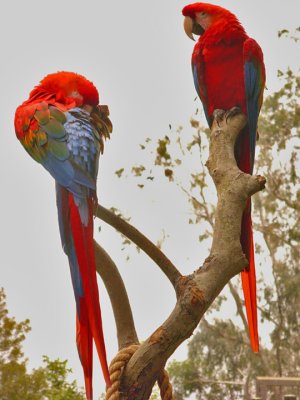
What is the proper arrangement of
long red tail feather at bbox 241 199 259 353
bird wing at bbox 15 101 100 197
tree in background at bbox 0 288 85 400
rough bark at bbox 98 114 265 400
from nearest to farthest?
rough bark at bbox 98 114 265 400
bird wing at bbox 15 101 100 197
long red tail feather at bbox 241 199 259 353
tree in background at bbox 0 288 85 400

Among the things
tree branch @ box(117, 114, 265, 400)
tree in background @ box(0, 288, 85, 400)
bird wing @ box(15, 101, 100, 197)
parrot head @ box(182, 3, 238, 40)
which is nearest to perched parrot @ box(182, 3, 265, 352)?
parrot head @ box(182, 3, 238, 40)

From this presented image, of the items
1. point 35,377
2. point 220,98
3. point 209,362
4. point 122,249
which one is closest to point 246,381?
A: point 209,362

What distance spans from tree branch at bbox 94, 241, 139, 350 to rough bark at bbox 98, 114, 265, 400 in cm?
12

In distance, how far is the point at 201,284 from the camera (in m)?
0.74

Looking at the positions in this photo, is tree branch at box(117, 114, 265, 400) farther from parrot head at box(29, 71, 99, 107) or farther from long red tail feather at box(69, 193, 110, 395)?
parrot head at box(29, 71, 99, 107)

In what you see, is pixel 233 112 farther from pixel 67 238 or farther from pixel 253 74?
pixel 67 238

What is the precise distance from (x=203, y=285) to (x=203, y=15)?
632mm

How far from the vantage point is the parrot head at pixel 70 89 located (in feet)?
3.13

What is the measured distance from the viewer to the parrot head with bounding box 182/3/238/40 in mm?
1127

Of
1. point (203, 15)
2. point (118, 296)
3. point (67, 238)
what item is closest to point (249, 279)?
point (118, 296)

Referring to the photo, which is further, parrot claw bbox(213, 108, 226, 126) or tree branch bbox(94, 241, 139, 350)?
parrot claw bbox(213, 108, 226, 126)

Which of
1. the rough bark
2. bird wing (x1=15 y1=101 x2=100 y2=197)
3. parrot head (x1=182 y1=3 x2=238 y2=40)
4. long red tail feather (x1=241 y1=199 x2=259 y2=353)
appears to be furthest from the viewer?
parrot head (x1=182 y1=3 x2=238 y2=40)

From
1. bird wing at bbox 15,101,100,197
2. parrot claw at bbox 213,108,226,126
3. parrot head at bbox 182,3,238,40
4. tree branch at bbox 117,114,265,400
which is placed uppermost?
parrot head at bbox 182,3,238,40

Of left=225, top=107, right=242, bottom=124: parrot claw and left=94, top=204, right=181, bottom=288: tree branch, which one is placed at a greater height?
left=225, top=107, right=242, bottom=124: parrot claw
